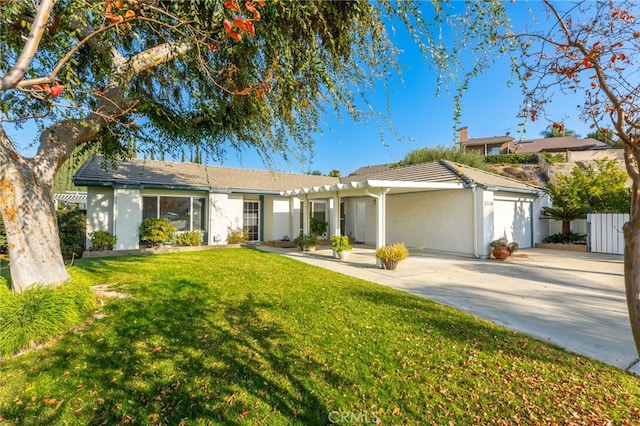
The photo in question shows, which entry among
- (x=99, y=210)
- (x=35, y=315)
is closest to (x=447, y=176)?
(x=35, y=315)

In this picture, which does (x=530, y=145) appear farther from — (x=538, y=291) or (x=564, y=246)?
(x=538, y=291)

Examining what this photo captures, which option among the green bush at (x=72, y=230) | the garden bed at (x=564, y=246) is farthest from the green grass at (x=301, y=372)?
the garden bed at (x=564, y=246)

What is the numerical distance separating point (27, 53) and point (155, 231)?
42.3 ft

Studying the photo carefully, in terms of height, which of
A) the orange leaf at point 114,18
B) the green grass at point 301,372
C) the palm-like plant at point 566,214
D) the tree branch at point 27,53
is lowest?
the green grass at point 301,372

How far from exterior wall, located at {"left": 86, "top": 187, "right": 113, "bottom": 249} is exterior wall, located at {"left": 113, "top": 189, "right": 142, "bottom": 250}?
57 cm

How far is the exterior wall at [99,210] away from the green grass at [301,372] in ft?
32.2

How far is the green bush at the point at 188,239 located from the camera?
1416 centimetres

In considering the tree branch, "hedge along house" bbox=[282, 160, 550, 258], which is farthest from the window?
the tree branch

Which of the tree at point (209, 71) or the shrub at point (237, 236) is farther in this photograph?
the shrub at point (237, 236)

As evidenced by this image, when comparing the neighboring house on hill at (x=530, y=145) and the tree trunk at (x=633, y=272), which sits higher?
the neighboring house on hill at (x=530, y=145)

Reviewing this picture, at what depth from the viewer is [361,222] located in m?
18.7

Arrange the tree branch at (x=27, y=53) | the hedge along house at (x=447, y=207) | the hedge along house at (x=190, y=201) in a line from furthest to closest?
1. the hedge along house at (x=190, y=201)
2. the hedge along house at (x=447, y=207)
3. the tree branch at (x=27, y=53)

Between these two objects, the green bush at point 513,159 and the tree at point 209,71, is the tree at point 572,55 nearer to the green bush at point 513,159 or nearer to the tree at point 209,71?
the tree at point 209,71

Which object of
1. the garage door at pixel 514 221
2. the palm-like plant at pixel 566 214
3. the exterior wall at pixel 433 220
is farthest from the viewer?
the palm-like plant at pixel 566 214
